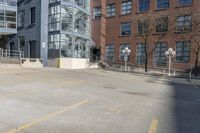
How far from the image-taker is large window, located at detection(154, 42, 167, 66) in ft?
126

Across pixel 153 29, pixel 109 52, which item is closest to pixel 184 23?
pixel 153 29

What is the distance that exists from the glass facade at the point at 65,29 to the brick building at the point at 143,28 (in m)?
10.8

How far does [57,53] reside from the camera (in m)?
30.8

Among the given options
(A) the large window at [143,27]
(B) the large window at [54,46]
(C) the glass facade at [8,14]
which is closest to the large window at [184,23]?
(A) the large window at [143,27]

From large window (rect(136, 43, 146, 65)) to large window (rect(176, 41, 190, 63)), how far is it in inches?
218

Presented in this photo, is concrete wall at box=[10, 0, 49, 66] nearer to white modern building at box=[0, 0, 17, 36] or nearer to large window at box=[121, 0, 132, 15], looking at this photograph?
white modern building at box=[0, 0, 17, 36]

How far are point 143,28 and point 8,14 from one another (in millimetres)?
19332

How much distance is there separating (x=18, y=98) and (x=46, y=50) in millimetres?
21727

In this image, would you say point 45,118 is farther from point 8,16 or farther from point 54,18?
point 8,16

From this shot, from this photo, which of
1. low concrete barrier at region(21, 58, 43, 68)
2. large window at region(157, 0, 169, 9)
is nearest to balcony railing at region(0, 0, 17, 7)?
low concrete barrier at region(21, 58, 43, 68)

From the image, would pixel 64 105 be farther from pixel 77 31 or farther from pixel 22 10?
pixel 22 10

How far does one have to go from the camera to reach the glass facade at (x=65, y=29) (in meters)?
30.6

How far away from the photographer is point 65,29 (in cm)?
3122

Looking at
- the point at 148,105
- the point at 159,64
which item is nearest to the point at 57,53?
the point at 159,64
